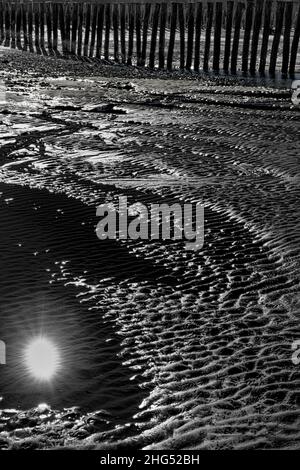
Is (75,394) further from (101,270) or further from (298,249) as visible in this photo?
(298,249)

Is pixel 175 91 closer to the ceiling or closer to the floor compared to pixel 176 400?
closer to the ceiling

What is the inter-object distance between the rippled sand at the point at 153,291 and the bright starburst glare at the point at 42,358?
0.05 metres

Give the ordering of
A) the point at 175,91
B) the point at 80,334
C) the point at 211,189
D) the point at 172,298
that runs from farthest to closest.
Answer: the point at 175,91, the point at 211,189, the point at 172,298, the point at 80,334

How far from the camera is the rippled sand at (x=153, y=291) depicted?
8.86 ft

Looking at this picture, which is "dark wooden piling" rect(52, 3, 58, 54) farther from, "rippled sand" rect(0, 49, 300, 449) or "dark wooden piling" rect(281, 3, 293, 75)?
"rippled sand" rect(0, 49, 300, 449)

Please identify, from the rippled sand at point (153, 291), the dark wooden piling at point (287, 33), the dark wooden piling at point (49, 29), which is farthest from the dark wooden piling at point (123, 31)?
the rippled sand at point (153, 291)

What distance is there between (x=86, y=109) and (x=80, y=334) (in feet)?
23.6

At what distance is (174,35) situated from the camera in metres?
18.1

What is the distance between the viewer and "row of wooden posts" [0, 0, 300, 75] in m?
16.6

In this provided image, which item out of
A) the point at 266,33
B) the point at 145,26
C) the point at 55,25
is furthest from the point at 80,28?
the point at 266,33

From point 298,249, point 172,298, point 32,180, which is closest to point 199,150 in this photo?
point 32,180

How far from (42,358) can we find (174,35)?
16122mm

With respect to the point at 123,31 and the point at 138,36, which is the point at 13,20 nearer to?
the point at 123,31

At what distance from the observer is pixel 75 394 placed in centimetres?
287
